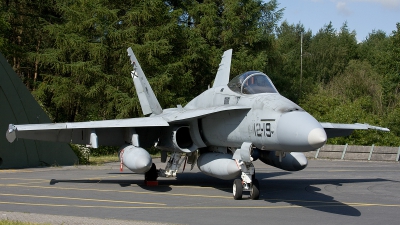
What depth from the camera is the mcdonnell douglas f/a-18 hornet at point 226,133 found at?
9672 millimetres

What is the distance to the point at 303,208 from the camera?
386 inches

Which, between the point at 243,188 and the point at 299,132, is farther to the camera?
the point at 243,188

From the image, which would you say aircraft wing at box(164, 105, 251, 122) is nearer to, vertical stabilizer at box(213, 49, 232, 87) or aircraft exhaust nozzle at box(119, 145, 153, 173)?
aircraft exhaust nozzle at box(119, 145, 153, 173)

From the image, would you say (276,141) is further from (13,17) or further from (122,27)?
(13,17)

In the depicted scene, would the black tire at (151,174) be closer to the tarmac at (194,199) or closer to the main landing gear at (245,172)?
the tarmac at (194,199)

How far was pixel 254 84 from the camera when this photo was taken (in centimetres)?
1140

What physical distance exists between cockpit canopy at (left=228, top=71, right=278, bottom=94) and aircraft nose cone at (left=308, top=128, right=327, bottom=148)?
2511mm

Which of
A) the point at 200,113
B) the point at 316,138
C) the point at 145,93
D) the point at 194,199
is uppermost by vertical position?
the point at 145,93

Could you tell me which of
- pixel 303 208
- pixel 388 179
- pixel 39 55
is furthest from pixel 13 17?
pixel 303 208

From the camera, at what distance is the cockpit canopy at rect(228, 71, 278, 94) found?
11.2 meters

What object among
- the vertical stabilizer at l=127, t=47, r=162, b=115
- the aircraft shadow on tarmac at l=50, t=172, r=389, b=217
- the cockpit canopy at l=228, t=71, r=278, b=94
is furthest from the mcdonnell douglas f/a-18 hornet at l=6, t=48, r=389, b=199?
the vertical stabilizer at l=127, t=47, r=162, b=115

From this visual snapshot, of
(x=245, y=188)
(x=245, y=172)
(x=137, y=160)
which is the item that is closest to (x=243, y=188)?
(x=245, y=188)

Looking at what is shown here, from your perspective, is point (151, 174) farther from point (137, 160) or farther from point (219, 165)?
point (219, 165)

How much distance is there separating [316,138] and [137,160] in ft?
16.5
